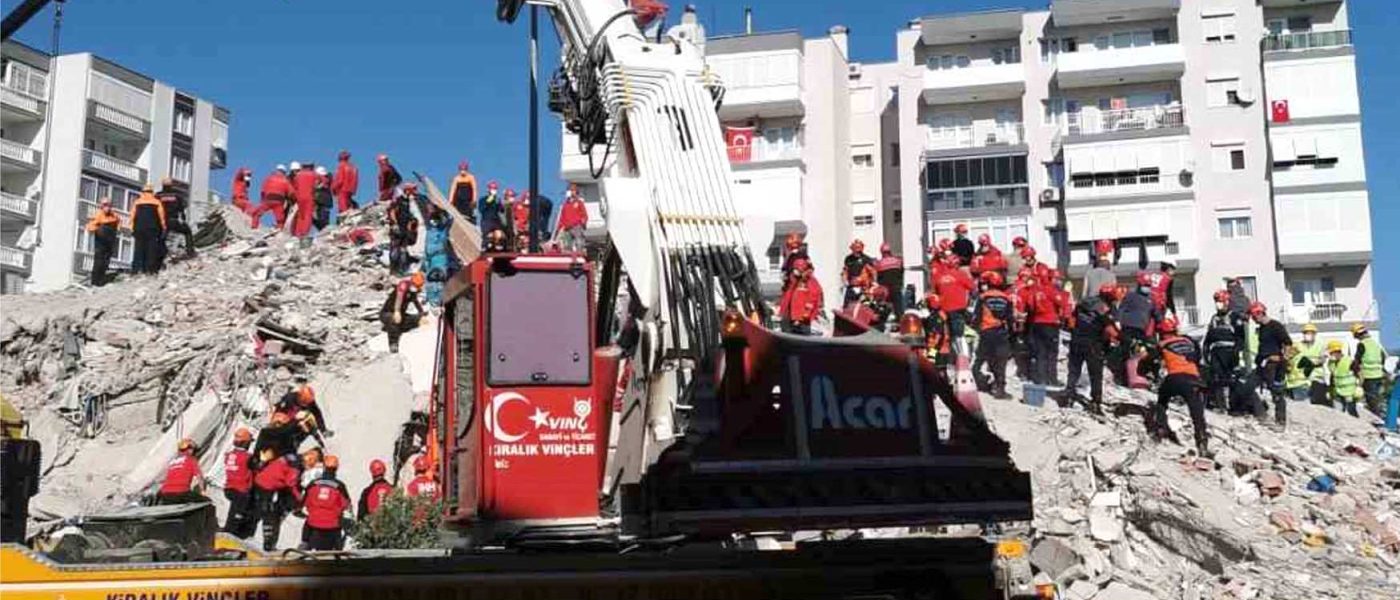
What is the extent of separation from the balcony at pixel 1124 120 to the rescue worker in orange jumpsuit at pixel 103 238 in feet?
129

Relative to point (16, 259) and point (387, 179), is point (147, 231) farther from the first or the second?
point (16, 259)

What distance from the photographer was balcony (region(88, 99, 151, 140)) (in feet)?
209

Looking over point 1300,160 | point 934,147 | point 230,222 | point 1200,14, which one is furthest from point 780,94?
point 230,222

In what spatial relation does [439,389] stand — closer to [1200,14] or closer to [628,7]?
[628,7]

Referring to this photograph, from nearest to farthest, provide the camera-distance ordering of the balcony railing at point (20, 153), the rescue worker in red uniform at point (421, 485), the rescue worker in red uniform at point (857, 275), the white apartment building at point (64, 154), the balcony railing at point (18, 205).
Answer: the rescue worker in red uniform at point (421, 485), the rescue worker in red uniform at point (857, 275), the balcony railing at point (18, 205), the balcony railing at point (20, 153), the white apartment building at point (64, 154)

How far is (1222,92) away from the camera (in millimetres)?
52719

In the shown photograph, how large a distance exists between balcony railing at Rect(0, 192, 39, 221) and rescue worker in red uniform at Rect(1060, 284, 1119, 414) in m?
55.7

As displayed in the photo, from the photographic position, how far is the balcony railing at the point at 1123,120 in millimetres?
52781

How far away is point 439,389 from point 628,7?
2.98 m

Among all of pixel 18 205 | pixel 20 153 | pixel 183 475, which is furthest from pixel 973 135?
pixel 183 475

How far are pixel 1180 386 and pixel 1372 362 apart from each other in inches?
289

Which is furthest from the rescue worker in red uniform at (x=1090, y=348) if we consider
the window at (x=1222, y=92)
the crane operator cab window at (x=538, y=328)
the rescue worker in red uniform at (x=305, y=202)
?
the window at (x=1222, y=92)

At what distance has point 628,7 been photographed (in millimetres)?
9508

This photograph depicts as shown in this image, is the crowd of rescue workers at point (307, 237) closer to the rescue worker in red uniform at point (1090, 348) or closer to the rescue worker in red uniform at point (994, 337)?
the rescue worker in red uniform at point (994, 337)
